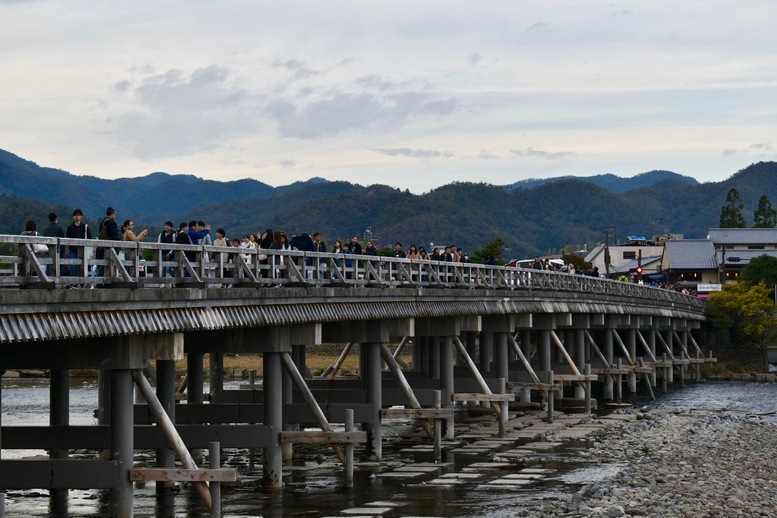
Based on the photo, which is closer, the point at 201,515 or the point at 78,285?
the point at 78,285

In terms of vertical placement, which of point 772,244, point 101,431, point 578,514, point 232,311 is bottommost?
point 578,514

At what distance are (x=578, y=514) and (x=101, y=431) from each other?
932cm

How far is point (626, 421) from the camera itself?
50.7 m

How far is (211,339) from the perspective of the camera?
2980 cm

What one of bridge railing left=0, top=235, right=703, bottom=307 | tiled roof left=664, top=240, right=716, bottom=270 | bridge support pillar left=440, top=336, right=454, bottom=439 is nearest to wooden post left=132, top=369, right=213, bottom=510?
bridge railing left=0, top=235, right=703, bottom=307

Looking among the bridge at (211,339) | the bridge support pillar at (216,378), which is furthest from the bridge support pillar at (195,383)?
the bridge support pillar at (216,378)

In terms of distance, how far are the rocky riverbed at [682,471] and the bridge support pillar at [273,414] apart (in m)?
5.80

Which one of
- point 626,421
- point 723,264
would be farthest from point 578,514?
point 723,264

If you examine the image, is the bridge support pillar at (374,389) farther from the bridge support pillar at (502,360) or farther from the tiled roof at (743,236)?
the tiled roof at (743,236)

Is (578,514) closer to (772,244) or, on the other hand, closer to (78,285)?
(78,285)

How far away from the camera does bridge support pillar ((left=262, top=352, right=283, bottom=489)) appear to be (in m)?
29.8

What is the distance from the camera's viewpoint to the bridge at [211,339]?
69.0 ft

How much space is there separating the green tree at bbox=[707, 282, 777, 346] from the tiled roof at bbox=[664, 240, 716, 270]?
130 ft

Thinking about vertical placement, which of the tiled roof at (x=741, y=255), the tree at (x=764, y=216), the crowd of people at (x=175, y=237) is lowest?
the crowd of people at (x=175, y=237)
